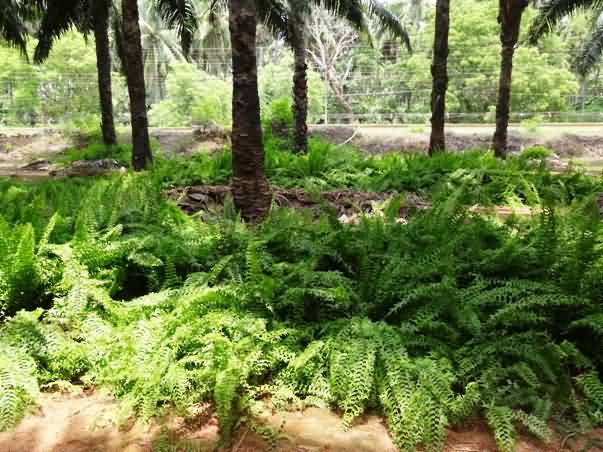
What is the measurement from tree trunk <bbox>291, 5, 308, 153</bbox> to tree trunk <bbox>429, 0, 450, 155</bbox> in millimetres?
3606

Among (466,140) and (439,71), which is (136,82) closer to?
(439,71)

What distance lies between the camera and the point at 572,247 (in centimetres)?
367

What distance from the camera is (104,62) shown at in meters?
16.1

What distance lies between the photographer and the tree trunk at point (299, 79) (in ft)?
45.0

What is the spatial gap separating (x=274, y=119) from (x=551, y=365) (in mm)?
16183

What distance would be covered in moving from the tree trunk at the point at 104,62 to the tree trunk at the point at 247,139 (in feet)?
35.6

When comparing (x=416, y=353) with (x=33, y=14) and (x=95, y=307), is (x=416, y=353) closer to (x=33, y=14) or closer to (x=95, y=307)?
(x=95, y=307)

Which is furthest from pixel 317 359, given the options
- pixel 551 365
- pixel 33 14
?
pixel 33 14

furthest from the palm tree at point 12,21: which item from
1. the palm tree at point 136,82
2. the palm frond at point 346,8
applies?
the palm frond at point 346,8

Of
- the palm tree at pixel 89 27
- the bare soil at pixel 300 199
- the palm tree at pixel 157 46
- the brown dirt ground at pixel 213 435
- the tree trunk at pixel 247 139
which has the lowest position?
the brown dirt ground at pixel 213 435

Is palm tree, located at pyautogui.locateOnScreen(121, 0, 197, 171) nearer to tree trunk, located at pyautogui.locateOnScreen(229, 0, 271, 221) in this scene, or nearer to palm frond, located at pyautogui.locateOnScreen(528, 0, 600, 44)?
tree trunk, located at pyautogui.locateOnScreen(229, 0, 271, 221)

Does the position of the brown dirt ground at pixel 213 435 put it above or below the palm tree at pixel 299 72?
below

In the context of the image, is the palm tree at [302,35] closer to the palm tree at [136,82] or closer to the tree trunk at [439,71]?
the tree trunk at [439,71]

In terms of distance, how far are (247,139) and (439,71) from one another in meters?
7.05
